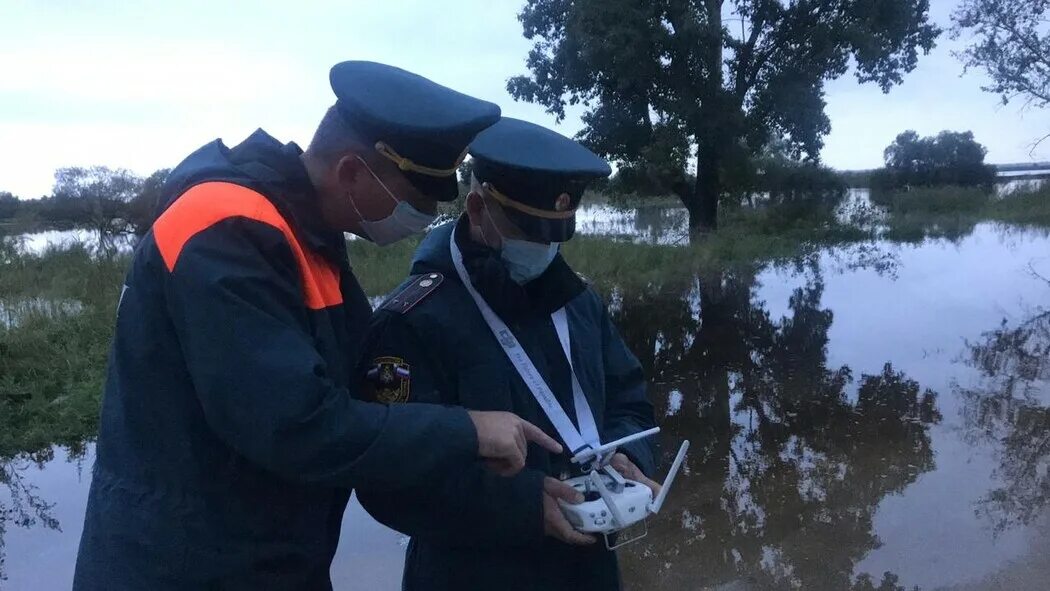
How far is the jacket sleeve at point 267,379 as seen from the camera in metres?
1.21

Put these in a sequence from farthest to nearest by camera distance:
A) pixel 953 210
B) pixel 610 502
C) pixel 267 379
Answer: pixel 953 210 → pixel 610 502 → pixel 267 379

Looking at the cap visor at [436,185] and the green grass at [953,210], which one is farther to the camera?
the green grass at [953,210]

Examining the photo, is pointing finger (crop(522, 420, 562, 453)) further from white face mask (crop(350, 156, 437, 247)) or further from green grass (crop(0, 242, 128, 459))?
green grass (crop(0, 242, 128, 459))

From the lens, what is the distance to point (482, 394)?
6.05 feet

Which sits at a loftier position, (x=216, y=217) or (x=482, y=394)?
(x=216, y=217)

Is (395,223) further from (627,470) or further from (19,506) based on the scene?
(19,506)

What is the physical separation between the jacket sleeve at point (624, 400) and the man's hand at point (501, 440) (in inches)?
25.2

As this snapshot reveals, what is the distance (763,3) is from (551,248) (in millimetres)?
19806

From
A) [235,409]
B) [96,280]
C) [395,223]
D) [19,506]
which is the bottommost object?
[19,506]

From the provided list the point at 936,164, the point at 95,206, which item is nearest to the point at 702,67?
the point at 95,206

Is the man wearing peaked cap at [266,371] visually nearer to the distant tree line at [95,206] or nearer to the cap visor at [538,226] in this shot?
the cap visor at [538,226]

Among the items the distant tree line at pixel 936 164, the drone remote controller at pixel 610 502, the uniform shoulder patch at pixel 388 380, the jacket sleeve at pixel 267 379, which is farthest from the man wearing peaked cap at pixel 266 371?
the distant tree line at pixel 936 164

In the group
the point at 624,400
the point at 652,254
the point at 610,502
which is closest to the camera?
the point at 610,502

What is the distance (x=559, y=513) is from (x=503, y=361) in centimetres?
37
